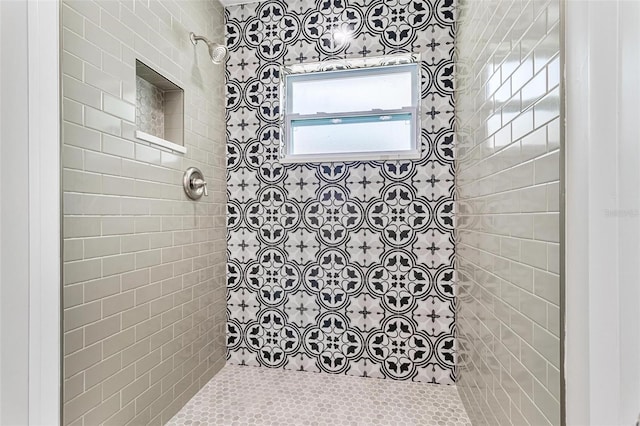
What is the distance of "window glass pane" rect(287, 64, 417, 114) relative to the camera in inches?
83.0

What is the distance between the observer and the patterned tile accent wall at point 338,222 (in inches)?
78.1

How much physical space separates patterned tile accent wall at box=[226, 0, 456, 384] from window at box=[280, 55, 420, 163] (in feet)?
0.23

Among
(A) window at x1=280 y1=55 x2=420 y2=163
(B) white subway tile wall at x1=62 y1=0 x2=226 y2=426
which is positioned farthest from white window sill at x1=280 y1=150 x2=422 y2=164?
(B) white subway tile wall at x1=62 y1=0 x2=226 y2=426

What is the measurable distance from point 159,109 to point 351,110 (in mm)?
1150

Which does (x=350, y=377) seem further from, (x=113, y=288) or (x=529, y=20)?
(x=529, y=20)

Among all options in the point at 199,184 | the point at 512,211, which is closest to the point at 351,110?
the point at 199,184

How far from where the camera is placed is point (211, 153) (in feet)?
6.72

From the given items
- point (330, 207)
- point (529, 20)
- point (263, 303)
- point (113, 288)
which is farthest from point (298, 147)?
point (529, 20)
